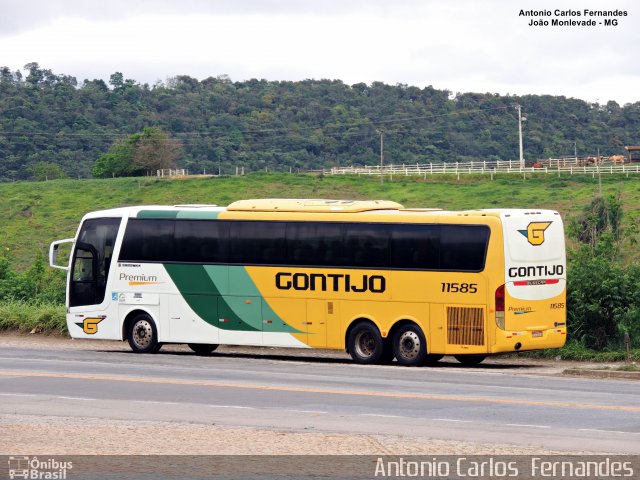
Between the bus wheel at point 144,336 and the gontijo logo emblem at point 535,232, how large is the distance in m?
8.87

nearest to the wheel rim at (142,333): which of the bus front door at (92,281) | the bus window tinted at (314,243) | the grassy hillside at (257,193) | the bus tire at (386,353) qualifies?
the bus front door at (92,281)

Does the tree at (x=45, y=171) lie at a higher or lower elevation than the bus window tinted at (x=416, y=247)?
higher

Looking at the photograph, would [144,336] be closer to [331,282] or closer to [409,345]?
[331,282]

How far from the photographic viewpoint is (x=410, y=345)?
24.9 m

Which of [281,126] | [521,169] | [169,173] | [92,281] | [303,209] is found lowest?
[92,281]

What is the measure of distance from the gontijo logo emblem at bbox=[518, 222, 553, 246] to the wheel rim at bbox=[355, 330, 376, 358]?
380 centimetres

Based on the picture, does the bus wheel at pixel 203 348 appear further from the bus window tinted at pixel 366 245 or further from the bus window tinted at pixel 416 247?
the bus window tinted at pixel 416 247

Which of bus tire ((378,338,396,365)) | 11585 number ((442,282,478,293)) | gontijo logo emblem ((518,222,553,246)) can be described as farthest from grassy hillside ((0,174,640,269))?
11585 number ((442,282,478,293))

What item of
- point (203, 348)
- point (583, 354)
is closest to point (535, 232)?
point (583, 354)

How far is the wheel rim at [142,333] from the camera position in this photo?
92.5 ft

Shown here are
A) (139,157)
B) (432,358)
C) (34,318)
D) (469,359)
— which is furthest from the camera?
(139,157)

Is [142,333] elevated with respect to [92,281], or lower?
lower

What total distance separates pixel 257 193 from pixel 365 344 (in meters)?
54.6

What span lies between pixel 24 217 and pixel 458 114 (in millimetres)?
65760
